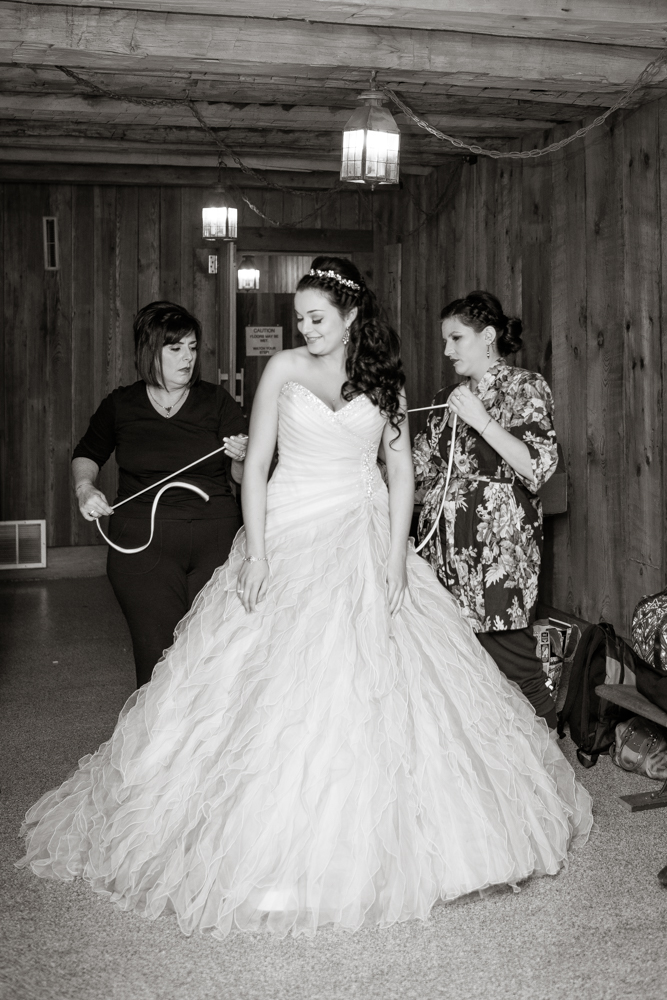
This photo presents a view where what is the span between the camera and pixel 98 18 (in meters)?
3.92

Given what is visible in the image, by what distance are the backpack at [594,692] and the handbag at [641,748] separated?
0.07m

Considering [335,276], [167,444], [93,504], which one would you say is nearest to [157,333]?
[167,444]

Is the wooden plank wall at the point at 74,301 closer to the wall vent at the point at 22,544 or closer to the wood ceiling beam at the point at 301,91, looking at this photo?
the wall vent at the point at 22,544

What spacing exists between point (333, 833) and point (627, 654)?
6.15 feet

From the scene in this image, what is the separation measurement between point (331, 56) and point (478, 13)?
0.62 metres

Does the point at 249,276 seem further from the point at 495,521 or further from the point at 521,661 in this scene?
the point at 521,661

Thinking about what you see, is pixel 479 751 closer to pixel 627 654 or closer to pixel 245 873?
pixel 245 873

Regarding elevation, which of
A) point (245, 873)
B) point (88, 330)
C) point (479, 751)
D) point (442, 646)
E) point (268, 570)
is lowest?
point (245, 873)

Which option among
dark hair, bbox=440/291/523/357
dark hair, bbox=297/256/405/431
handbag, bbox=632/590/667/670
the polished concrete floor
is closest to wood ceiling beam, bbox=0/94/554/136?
dark hair, bbox=440/291/523/357

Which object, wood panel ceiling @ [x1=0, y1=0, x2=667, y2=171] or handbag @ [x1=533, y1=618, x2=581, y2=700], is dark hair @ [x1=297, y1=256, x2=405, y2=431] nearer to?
wood panel ceiling @ [x1=0, y1=0, x2=667, y2=171]

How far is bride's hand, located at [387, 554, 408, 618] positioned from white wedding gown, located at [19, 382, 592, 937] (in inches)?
1.4

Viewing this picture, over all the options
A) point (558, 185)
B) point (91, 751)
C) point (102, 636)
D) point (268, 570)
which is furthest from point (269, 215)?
point (268, 570)

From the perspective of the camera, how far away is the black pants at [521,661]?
3.82 m

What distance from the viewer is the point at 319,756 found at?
8.51ft
